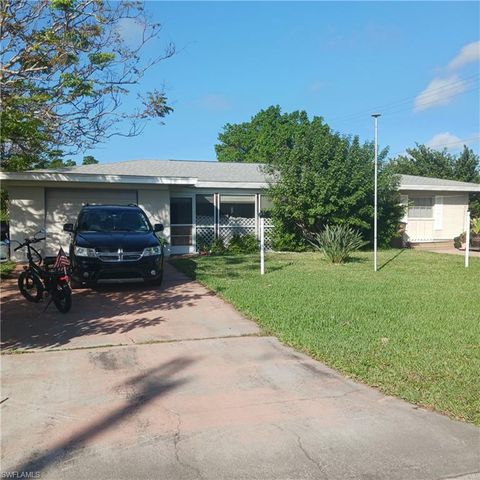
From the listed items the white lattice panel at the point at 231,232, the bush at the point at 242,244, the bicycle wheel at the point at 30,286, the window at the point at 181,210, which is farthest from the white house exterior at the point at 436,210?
the bicycle wheel at the point at 30,286

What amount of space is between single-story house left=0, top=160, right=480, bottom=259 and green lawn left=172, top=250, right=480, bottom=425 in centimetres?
449

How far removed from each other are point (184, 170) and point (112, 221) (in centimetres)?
977

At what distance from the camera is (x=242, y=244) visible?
61.1 feet

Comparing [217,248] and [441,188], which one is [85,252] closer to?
[217,248]

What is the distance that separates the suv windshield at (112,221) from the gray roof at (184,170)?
6571 mm

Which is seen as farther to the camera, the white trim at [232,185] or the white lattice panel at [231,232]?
the white lattice panel at [231,232]

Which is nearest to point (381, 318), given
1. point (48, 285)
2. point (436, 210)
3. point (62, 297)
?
point (62, 297)

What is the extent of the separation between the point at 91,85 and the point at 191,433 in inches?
277

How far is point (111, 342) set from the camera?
6230 mm

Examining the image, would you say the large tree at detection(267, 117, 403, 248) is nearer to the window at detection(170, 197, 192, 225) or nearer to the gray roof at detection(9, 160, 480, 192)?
the gray roof at detection(9, 160, 480, 192)

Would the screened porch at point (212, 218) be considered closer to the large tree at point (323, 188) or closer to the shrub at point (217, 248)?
the shrub at point (217, 248)

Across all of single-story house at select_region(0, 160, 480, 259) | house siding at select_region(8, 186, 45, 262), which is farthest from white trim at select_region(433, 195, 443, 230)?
house siding at select_region(8, 186, 45, 262)

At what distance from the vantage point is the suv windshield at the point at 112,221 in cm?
1083

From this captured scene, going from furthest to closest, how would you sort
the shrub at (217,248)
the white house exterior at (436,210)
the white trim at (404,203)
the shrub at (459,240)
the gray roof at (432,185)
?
1. the white house exterior at (436,210)
2. the gray roof at (432,185)
3. the white trim at (404,203)
4. the shrub at (459,240)
5. the shrub at (217,248)
